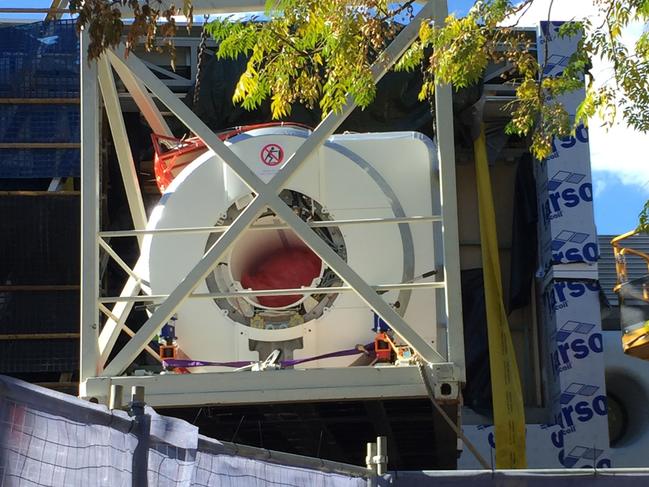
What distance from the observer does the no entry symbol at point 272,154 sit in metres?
9.34

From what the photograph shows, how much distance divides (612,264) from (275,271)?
11817 mm

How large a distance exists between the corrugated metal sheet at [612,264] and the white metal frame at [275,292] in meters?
11.2

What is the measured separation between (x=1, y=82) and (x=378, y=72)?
283 inches

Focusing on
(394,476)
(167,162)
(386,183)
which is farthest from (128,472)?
(167,162)

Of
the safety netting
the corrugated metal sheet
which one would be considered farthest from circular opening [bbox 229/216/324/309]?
the corrugated metal sheet

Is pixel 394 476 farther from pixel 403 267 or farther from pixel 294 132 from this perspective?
pixel 294 132

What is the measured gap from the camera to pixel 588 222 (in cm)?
1488

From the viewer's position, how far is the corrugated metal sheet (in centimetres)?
1970

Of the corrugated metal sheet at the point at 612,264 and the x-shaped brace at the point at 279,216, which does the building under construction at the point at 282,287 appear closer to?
the x-shaped brace at the point at 279,216

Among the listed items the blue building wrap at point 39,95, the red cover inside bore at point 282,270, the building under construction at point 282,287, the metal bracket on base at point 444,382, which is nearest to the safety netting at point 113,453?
the building under construction at point 282,287

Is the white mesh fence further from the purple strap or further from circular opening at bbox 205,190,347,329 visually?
circular opening at bbox 205,190,347,329

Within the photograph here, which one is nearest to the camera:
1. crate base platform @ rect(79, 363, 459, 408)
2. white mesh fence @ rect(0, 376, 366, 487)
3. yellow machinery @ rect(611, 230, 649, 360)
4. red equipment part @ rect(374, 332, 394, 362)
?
white mesh fence @ rect(0, 376, 366, 487)

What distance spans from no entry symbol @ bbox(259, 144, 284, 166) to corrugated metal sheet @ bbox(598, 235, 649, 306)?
11.0 meters

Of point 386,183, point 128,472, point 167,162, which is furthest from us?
point 167,162
